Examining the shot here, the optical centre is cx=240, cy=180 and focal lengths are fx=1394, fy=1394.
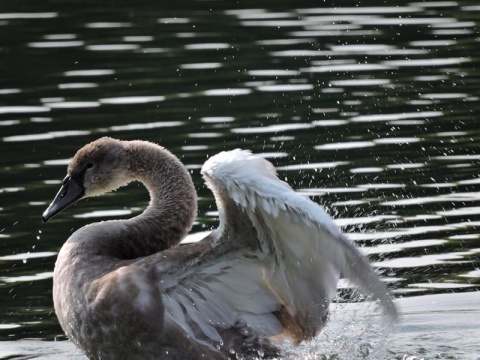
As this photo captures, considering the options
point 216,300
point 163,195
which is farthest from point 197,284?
point 163,195

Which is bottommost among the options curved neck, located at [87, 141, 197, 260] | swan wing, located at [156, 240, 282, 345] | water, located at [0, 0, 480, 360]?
water, located at [0, 0, 480, 360]

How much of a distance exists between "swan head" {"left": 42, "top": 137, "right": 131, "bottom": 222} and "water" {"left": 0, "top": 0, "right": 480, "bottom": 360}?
1.08 meters

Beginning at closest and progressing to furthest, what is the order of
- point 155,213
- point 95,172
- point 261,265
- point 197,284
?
point 261,265 → point 197,284 → point 155,213 → point 95,172

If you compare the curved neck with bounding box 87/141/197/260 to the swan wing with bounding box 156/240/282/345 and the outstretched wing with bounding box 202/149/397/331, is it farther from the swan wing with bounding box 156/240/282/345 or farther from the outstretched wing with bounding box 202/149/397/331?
the outstretched wing with bounding box 202/149/397/331

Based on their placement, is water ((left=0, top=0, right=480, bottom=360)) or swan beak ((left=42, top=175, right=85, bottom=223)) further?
water ((left=0, top=0, right=480, bottom=360))

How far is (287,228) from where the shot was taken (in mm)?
7289

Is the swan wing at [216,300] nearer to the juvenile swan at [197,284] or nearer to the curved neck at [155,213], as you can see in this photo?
the juvenile swan at [197,284]

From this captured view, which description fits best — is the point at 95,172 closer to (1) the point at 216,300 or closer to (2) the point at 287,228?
(1) the point at 216,300

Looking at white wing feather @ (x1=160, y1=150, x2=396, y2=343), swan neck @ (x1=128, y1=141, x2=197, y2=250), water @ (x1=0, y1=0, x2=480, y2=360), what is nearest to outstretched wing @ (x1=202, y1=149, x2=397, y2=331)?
white wing feather @ (x1=160, y1=150, x2=396, y2=343)

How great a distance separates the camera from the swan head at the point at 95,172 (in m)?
8.62

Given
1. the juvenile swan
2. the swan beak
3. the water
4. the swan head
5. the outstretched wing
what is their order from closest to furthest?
the outstretched wing → the juvenile swan → the swan head → the swan beak → the water

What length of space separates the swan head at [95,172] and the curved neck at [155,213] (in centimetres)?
7

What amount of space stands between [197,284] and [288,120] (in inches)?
241

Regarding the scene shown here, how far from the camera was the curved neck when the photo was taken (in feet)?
27.1
